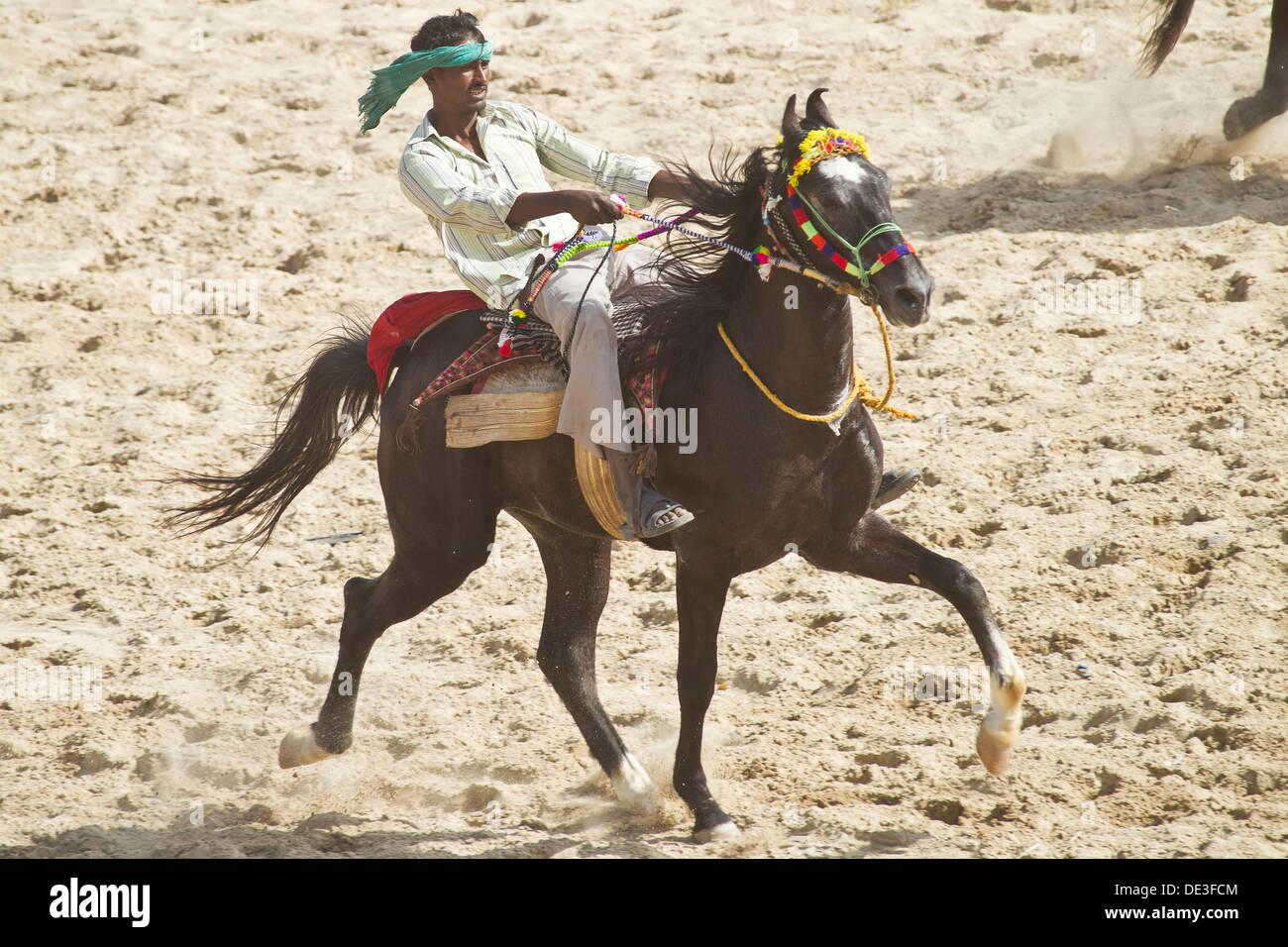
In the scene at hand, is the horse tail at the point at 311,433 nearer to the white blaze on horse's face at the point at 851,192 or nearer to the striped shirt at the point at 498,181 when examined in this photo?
the striped shirt at the point at 498,181

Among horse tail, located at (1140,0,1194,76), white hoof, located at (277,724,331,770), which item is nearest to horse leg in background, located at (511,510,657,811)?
white hoof, located at (277,724,331,770)

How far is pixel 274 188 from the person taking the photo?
8938mm

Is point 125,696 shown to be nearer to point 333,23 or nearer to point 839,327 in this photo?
point 839,327

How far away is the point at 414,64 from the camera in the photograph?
4176 mm

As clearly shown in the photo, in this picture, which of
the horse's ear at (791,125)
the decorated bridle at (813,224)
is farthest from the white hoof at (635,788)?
the horse's ear at (791,125)

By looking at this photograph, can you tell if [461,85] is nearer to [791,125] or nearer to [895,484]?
[791,125]

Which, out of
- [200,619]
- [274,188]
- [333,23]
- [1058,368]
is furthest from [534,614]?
[333,23]

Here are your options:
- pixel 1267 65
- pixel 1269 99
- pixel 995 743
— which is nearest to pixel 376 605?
pixel 995 743

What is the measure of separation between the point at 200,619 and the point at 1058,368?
4425 millimetres

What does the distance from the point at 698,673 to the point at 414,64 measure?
2188 mm

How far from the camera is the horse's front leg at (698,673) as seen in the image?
13.5 ft

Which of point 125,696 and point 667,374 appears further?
point 125,696

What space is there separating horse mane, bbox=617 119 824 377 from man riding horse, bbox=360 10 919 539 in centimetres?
10

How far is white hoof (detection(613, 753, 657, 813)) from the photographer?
4.48 m
